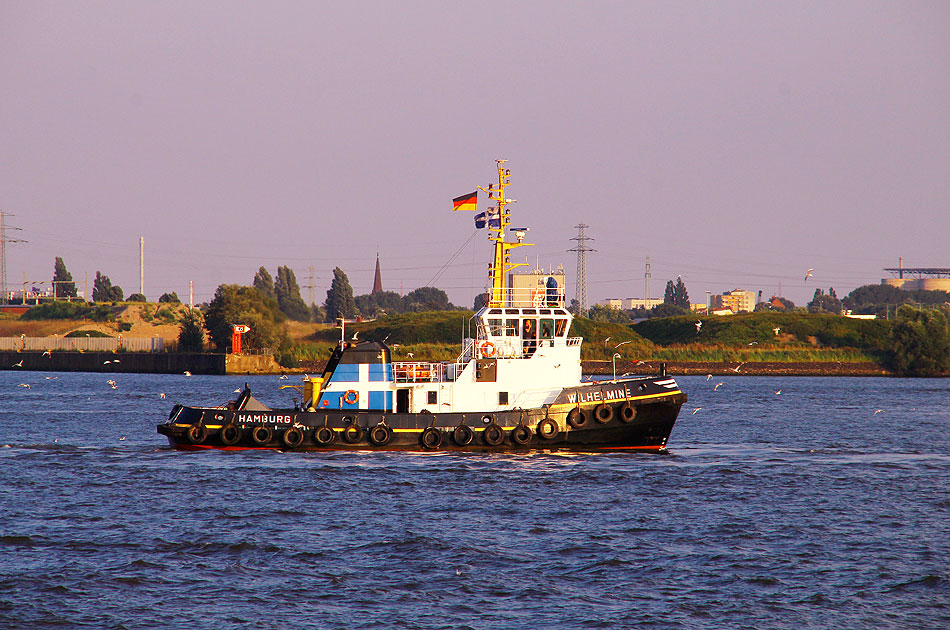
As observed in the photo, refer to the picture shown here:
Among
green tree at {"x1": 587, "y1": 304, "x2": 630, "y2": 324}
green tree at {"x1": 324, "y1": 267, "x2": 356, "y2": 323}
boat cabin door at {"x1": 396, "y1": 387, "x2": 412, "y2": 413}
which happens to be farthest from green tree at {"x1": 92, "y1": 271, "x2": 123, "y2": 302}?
boat cabin door at {"x1": 396, "y1": 387, "x2": 412, "y2": 413}

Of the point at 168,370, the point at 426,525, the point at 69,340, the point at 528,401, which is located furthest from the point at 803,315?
the point at 426,525

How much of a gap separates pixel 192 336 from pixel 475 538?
9896 cm

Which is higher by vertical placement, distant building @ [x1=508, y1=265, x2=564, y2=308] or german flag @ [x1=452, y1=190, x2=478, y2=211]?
german flag @ [x1=452, y1=190, x2=478, y2=211]

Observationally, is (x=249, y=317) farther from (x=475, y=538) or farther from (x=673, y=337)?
(x=475, y=538)

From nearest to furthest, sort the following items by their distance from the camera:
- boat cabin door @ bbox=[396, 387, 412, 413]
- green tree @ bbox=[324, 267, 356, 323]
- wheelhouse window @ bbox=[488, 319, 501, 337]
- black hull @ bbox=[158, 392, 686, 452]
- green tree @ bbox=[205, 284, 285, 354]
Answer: black hull @ bbox=[158, 392, 686, 452], boat cabin door @ bbox=[396, 387, 412, 413], wheelhouse window @ bbox=[488, 319, 501, 337], green tree @ bbox=[205, 284, 285, 354], green tree @ bbox=[324, 267, 356, 323]

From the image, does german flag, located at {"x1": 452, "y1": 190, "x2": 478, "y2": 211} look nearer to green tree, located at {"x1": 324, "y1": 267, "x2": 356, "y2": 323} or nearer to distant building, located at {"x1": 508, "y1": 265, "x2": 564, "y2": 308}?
distant building, located at {"x1": 508, "y1": 265, "x2": 564, "y2": 308}

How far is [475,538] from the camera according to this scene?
74.7ft

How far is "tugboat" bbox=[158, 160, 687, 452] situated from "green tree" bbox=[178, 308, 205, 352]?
82615mm

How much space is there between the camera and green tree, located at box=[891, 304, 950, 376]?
108 meters

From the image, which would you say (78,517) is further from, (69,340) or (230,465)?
(69,340)

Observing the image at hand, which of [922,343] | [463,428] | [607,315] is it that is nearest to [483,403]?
[463,428]

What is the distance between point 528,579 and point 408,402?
15.8m

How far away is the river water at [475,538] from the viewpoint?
17.4 m

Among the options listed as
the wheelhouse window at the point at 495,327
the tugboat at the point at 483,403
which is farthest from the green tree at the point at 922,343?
the wheelhouse window at the point at 495,327
